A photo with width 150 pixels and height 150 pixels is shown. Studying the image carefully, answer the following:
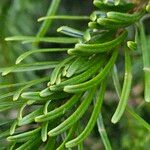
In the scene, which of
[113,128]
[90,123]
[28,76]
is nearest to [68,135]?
[90,123]

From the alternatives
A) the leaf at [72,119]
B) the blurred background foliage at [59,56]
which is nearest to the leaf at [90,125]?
the leaf at [72,119]

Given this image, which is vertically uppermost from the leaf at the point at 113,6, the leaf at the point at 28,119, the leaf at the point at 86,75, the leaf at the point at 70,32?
the leaf at the point at 113,6

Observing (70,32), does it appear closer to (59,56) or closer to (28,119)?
(28,119)

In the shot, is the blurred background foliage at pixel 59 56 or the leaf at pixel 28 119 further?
the blurred background foliage at pixel 59 56

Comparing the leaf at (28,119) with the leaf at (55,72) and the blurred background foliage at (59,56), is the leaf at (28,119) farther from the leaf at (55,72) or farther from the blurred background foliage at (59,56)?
the blurred background foliage at (59,56)

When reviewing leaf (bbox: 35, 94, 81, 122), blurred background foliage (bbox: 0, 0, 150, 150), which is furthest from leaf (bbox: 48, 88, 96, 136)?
blurred background foliage (bbox: 0, 0, 150, 150)

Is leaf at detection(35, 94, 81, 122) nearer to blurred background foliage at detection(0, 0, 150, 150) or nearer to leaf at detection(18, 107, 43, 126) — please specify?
leaf at detection(18, 107, 43, 126)

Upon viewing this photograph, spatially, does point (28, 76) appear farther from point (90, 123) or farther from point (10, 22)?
point (90, 123)

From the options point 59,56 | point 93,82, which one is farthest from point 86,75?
point 59,56
